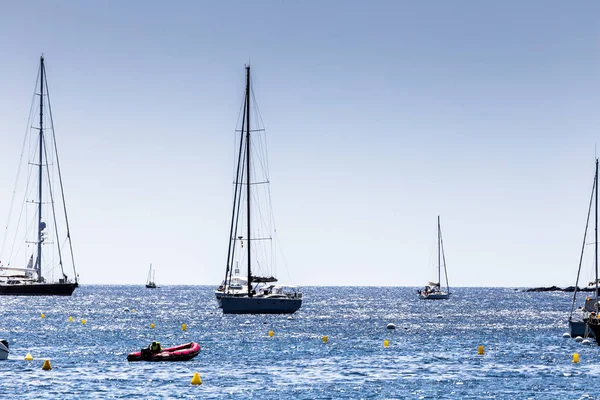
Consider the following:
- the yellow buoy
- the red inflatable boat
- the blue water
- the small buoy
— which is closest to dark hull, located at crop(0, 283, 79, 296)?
the blue water

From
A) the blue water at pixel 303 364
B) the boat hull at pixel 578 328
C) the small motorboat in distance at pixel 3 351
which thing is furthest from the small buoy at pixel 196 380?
the boat hull at pixel 578 328

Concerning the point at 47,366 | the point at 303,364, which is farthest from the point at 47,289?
the point at 303,364

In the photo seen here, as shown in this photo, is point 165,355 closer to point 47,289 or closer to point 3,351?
point 3,351

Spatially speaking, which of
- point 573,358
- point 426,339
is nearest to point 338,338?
point 426,339

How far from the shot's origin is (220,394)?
5253 centimetres

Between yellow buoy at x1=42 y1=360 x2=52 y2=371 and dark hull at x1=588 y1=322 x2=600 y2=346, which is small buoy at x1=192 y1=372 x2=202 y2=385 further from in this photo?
dark hull at x1=588 y1=322 x2=600 y2=346

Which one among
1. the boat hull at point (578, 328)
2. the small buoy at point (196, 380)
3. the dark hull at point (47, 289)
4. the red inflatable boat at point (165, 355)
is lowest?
the small buoy at point (196, 380)

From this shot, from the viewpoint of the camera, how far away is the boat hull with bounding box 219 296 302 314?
10856 centimetres

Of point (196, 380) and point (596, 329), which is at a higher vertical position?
point (596, 329)

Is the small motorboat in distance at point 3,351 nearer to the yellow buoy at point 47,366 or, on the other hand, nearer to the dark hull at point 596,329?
the yellow buoy at point 47,366

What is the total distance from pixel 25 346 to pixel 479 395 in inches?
1619

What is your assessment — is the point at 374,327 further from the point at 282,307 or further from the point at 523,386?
the point at 523,386

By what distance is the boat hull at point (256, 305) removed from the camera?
109 m

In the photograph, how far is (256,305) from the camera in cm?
10844
